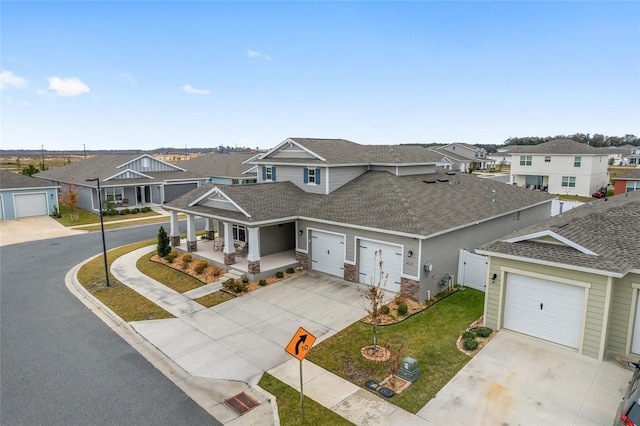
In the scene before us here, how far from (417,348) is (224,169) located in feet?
149

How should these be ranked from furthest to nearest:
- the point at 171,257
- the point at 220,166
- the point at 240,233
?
the point at 220,166 → the point at 240,233 → the point at 171,257

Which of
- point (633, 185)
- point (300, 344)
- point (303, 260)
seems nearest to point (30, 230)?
point (303, 260)

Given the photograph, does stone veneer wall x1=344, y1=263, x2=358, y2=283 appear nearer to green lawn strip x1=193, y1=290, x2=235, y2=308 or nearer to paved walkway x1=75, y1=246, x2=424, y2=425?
paved walkway x1=75, y1=246, x2=424, y2=425

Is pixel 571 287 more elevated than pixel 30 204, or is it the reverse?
pixel 571 287

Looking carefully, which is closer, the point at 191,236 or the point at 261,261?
the point at 261,261

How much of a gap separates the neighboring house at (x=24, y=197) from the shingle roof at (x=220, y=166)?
18.3 metres

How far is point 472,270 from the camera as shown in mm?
18766

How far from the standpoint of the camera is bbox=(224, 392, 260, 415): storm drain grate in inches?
400

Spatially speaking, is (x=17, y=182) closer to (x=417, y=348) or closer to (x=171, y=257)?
(x=171, y=257)

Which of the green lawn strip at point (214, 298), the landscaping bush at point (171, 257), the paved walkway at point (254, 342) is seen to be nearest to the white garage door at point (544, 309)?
the paved walkway at point (254, 342)

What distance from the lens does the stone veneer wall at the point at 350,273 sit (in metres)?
19.3

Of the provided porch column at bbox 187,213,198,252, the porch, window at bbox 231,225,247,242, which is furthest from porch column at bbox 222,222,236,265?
porch column at bbox 187,213,198,252

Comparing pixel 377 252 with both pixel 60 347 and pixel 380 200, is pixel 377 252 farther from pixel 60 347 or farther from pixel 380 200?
pixel 60 347

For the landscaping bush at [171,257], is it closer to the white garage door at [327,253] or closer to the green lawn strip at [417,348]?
the white garage door at [327,253]
